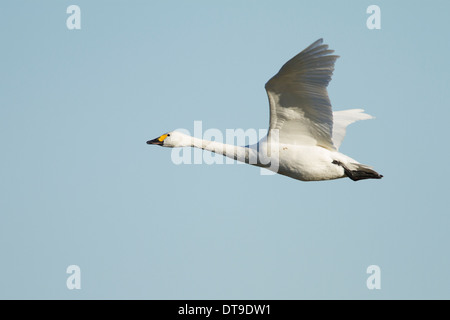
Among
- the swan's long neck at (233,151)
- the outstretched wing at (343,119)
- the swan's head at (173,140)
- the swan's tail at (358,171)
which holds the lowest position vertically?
the swan's tail at (358,171)

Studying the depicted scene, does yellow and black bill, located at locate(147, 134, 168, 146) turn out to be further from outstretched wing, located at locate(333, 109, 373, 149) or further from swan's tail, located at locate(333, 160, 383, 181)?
outstretched wing, located at locate(333, 109, 373, 149)

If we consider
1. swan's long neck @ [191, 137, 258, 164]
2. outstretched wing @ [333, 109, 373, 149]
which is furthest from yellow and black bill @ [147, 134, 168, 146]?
outstretched wing @ [333, 109, 373, 149]

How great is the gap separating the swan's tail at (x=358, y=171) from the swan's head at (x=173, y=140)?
119 inches

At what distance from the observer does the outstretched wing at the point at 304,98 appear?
1352 centimetres

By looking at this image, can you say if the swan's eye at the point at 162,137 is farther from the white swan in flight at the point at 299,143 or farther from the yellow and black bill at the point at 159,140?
the white swan in flight at the point at 299,143

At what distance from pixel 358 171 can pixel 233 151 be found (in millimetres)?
2378

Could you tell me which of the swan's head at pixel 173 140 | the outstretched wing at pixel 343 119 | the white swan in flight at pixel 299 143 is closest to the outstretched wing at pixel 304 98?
the white swan in flight at pixel 299 143

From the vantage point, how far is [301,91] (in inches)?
559

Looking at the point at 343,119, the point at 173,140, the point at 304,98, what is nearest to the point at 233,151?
the point at 173,140

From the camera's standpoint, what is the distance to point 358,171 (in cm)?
1501

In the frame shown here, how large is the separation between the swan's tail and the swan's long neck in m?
1.55

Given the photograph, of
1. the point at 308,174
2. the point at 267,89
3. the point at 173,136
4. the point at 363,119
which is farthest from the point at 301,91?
the point at 363,119

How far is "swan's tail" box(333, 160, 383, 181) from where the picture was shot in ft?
49.2

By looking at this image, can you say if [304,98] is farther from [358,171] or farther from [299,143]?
[358,171]
